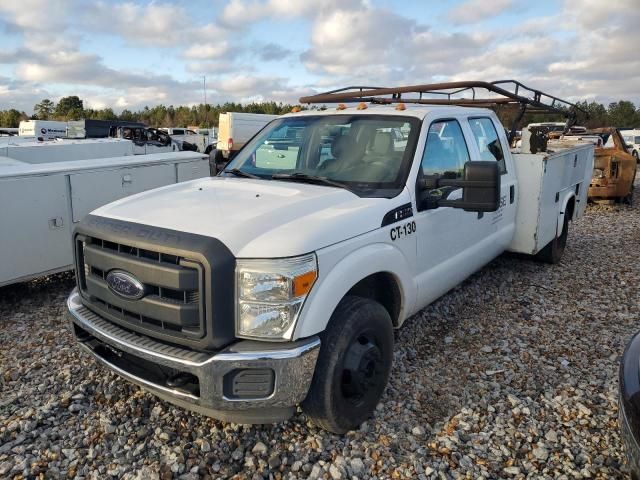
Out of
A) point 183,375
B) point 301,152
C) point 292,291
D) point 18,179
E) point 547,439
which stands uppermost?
point 301,152

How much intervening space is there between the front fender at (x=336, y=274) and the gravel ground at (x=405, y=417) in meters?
0.83

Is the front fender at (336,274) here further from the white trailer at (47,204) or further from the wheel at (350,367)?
the white trailer at (47,204)

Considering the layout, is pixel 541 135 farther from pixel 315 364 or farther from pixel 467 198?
pixel 315 364

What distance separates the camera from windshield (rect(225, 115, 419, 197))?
335cm

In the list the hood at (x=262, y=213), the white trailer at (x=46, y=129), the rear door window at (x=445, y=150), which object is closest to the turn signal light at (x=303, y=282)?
the hood at (x=262, y=213)

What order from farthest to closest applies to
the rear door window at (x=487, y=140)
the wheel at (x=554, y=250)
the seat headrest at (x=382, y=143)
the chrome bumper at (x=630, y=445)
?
the wheel at (x=554, y=250), the rear door window at (x=487, y=140), the seat headrest at (x=382, y=143), the chrome bumper at (x=630, y=445)

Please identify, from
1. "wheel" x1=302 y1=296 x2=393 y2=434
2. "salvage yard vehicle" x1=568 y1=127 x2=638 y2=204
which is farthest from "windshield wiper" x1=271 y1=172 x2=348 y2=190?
"salvage yard vehicle" x1=568 y1=127 x2=638 y2=204

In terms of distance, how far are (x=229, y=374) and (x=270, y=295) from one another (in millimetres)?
424

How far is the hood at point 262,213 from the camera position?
8.04ft

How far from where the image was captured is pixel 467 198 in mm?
3010

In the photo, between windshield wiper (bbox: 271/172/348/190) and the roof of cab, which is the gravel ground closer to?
windshield wiper (bbox: 271/172/348/190)

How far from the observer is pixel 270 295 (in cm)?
237

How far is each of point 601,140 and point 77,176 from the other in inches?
465

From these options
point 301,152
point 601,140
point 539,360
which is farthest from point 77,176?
point 601,140
